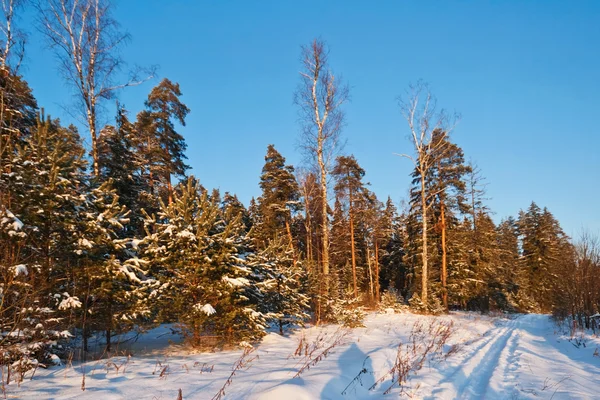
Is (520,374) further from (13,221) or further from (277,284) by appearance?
(13,221)

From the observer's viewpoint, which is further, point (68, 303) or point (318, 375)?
point (68, 303)

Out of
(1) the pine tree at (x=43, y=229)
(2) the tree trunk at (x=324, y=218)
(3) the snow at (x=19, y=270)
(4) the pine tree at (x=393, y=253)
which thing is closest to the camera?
(3) the snow at (x=19, y=270)

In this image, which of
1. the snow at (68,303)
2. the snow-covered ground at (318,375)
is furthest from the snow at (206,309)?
the snow at (68,303)

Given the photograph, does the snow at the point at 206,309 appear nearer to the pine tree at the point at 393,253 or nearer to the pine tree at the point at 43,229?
the pine tree at the point at 43,229

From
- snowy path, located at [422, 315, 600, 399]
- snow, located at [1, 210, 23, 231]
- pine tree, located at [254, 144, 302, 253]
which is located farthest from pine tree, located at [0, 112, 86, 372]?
pine tree, located at [254, 144, 302, 253]

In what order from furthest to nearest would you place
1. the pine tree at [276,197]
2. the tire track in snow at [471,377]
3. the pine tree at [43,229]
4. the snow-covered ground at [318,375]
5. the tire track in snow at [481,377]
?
the pine tree at [276,197] < the pine tree at [43,229] < the tire track in snow at [481,377] < the tire track in snow at [471,377] < the snow-covered ground at [318,375]

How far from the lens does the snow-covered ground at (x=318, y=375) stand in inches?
154

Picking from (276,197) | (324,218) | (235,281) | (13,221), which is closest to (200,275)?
(235,281)

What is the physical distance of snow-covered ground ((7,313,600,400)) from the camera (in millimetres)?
3914

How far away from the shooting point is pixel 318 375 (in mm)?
4742

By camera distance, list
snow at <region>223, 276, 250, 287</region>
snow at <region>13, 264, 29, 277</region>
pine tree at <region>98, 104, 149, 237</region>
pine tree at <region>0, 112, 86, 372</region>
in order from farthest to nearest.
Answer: pine tree at <region>98, 104, 149, 237</region> < snow at <region>223, 276, 250, 287</region> < pine tree at <region>0, 112, 86, 372</region> < snow at <region>13, 264, 29, 277</region>

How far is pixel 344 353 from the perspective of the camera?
21.9 feet

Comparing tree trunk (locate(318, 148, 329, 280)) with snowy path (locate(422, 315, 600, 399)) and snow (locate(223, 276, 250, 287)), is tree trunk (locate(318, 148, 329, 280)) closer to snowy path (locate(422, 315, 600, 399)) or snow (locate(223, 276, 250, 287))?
snowy path (locate(422, 315, 600, 399))

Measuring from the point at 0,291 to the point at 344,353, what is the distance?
5955mm
